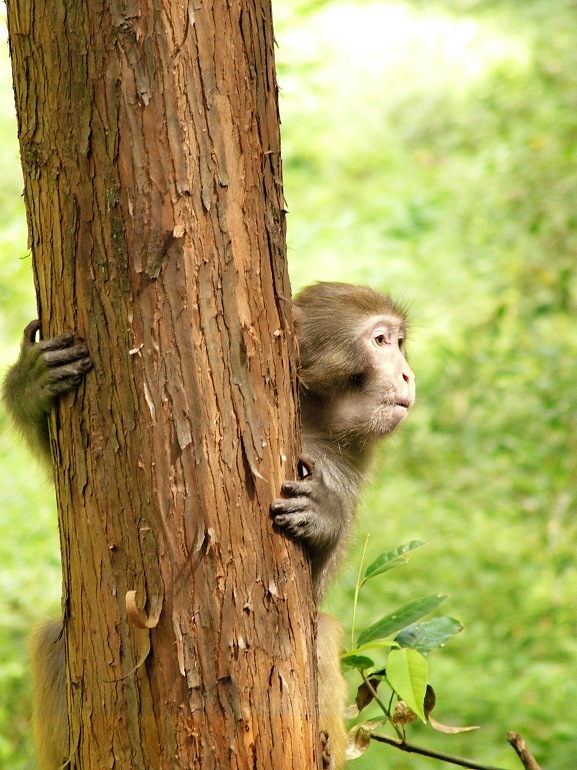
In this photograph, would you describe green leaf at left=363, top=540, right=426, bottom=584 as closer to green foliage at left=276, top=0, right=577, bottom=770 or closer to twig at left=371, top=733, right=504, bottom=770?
twig at left=371, top=733, right=504, bottom=770

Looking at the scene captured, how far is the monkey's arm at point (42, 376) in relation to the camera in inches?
95.7

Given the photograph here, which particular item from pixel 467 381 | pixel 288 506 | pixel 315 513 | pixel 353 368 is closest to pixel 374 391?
pixel 353 368

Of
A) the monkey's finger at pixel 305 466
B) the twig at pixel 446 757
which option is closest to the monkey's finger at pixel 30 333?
the monkey's finger at pixel 305 466

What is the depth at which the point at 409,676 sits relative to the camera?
2.55m

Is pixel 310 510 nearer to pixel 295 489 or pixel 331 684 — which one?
pixel 295 489

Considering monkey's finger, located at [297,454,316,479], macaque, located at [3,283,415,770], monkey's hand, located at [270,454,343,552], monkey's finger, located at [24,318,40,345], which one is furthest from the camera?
macaque, located at [3,283,415,770]

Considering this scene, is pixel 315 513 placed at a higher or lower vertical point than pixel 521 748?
higher

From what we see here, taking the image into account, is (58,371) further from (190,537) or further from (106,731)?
(106,731)

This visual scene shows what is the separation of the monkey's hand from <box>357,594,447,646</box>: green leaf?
278mm

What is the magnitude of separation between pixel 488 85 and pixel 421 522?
17.4 feet

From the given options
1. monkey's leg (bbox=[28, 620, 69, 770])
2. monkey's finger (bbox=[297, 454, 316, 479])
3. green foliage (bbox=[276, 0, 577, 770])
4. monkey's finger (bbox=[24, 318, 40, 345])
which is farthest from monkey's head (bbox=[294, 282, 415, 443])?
monkey's leg (bbox=[28, 620, 69, 770])

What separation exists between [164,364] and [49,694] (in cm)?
179

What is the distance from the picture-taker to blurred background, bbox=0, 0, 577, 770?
622 cm

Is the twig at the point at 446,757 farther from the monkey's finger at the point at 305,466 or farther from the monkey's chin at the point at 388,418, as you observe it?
the monkey's chin at the point at 388,418
